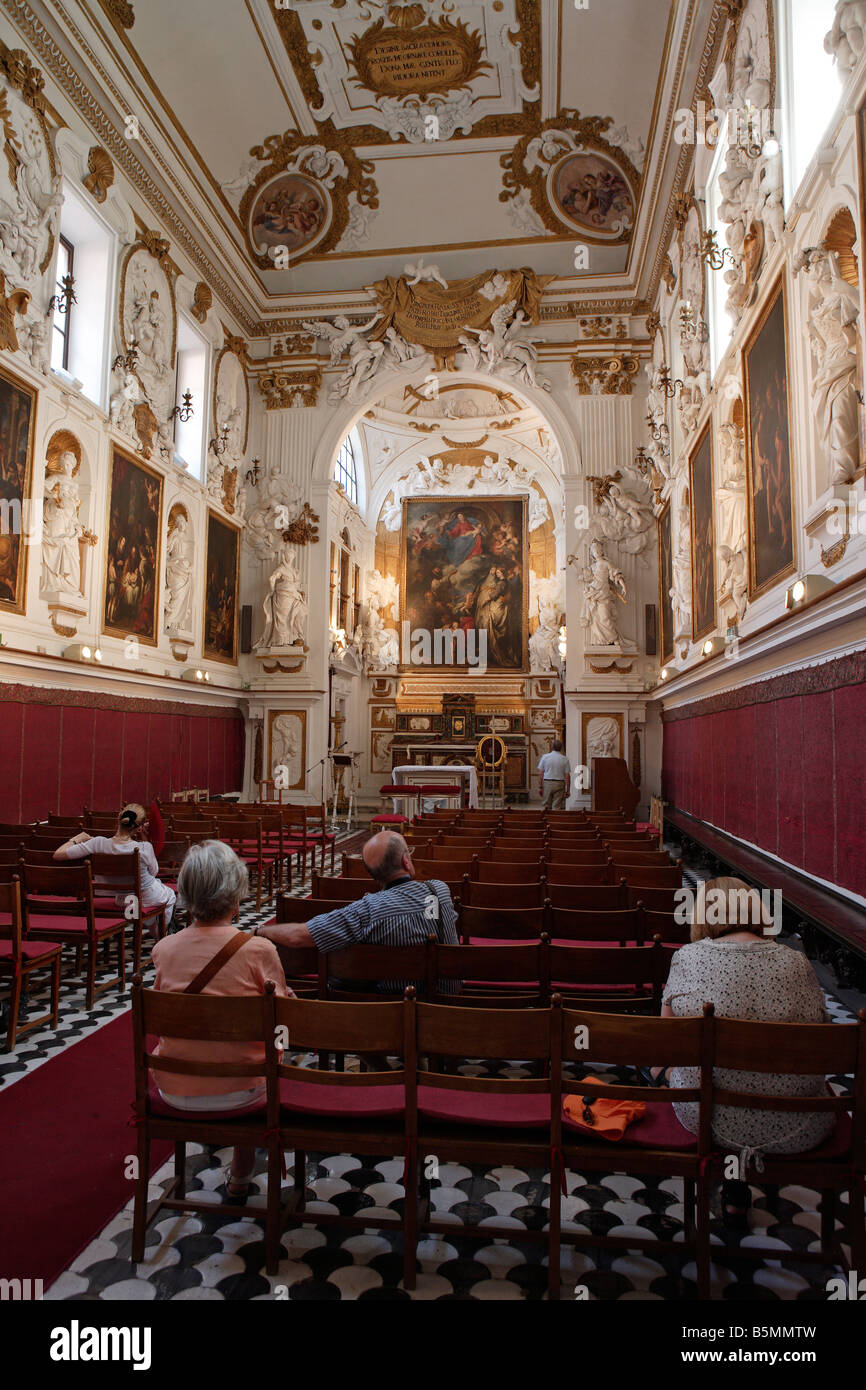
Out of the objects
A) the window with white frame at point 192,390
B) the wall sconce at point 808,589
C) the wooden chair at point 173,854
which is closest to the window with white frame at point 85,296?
the window with white frame at point 192,390

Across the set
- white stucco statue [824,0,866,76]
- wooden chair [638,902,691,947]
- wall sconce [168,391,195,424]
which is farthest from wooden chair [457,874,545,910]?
wall sconce [168,391,195,424]

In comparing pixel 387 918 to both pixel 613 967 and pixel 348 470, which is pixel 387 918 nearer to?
pixel 613 967

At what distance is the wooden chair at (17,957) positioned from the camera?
14.0 ft

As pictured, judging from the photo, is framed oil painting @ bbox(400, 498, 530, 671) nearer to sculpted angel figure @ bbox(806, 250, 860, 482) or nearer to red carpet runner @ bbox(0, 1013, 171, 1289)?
sculpted angel figure @ bbox(806, 250, 860, 482)

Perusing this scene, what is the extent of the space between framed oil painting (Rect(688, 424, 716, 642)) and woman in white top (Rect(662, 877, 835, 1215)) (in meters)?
8.02

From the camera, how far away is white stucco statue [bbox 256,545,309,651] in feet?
55.9

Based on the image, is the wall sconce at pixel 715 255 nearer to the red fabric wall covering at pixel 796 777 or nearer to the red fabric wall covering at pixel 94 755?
the red fabric wall covering at pixel 796 777

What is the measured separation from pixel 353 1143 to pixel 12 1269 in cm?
111

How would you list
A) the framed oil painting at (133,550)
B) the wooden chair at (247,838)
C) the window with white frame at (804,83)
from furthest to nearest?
the framed oil painting at (133,550) < the wooden chair at (247,838) < the window with white frame at (804,83)

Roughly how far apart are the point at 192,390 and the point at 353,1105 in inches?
606

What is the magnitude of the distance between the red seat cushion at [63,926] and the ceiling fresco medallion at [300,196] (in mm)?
15345

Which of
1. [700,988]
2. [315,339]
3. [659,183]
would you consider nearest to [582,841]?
[700,988]

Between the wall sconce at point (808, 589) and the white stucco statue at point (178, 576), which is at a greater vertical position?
the white stucco statue at point (178, 576)
